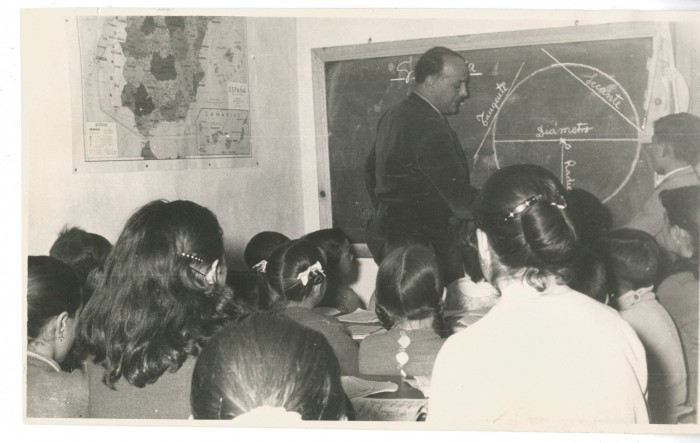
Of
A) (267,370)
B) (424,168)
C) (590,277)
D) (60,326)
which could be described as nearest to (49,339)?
(60,326)

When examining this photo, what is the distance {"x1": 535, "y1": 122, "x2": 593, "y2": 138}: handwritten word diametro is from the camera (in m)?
1.58

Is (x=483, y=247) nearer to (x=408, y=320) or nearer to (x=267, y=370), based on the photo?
(x=408, y=320)

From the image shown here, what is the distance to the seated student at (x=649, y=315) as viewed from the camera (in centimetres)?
153

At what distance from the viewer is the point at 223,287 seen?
163 centimetres

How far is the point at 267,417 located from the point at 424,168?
673 millimetres

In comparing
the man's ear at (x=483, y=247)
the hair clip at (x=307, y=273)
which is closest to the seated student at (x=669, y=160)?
the man's ear at (x=483, y=247)

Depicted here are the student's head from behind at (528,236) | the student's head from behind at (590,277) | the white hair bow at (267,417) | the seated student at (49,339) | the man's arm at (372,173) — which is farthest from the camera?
the man's arm at (372,173)

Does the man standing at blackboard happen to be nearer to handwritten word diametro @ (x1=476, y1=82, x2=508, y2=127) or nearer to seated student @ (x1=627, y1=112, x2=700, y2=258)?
handwritten word diametro @ (x1=476, y1=82, x2=508, y2=127)

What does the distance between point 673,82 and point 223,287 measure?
1.04 m

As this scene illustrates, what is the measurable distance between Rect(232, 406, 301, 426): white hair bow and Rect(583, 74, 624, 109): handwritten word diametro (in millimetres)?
901

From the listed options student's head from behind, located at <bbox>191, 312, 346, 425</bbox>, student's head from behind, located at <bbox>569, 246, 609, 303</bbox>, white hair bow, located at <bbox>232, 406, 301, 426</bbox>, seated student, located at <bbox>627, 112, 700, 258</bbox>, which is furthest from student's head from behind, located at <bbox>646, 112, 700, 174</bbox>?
white hair bow, located at <bbox>232, 406, 301, 426</bbox>

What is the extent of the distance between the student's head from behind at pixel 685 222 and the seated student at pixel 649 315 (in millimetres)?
43

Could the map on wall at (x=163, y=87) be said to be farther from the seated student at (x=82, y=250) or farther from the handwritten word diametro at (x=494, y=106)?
the handwritten word diametro at (x=494, y=106)

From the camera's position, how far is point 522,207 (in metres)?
1.41
